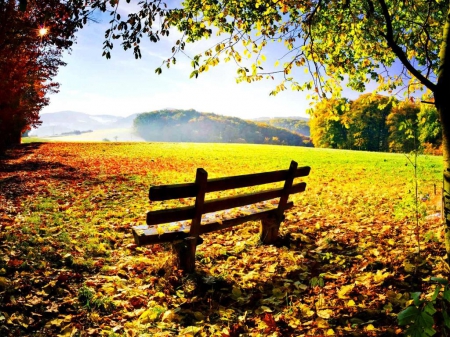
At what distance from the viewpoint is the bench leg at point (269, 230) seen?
20.0ft

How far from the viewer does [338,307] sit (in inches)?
143

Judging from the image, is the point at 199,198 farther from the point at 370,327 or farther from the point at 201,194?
the point at 370,327

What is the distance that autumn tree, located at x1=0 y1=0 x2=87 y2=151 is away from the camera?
4613 millimetres

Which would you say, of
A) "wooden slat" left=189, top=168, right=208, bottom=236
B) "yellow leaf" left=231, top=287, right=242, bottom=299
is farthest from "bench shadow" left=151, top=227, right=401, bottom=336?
"wooden slat" left=189, top=168, right=208, bottom=236

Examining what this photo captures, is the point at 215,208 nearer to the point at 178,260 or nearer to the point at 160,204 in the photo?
the point at 178,260

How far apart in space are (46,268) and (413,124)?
6.23m

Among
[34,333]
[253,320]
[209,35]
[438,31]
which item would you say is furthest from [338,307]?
[438,31]

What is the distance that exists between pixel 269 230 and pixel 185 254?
2025mm

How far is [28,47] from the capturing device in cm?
1797

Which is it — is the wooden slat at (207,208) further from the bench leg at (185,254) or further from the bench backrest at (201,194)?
the bench leg at (185,254)

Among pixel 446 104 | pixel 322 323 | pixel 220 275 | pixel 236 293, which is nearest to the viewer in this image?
pixel 322 323

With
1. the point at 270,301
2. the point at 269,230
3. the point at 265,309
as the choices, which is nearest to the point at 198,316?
the point at 265,309

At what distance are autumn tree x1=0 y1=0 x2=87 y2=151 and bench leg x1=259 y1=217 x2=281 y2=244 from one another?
4.60 m

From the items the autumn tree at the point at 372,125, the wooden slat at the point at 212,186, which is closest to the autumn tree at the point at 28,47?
the wooden slat at the point at 212,186
